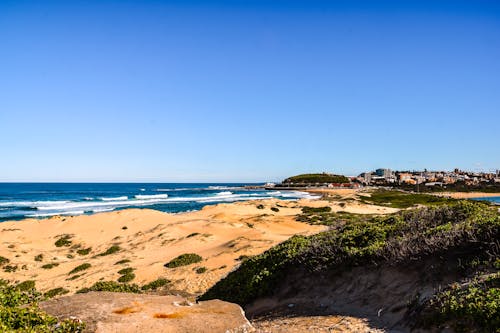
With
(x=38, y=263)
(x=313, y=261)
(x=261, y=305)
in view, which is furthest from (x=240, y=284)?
(x=38, y=263)

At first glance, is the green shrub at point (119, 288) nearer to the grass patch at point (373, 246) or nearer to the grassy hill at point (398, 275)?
the grass patch at point (373, 246)

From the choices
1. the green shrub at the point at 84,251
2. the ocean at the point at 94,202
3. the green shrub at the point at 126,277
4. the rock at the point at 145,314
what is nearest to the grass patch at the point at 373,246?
the rock at the point at 145,314

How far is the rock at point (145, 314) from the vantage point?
693 centimetres

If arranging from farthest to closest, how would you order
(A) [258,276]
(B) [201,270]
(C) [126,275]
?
(C) [126,275], (B) [201,270], (A) [258,276]

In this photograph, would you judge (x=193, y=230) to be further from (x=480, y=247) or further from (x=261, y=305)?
(x=480, y=247)

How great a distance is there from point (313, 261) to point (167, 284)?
992cm

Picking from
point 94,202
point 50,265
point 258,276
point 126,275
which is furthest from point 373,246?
→ point 94,202

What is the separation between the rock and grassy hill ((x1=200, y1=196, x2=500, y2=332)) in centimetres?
231

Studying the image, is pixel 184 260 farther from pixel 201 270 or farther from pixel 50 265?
pixel 50 265

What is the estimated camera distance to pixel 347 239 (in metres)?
11.0

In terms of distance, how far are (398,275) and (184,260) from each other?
15.0 m

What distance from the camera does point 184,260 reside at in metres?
21.2

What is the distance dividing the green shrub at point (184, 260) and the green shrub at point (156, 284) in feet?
7.44

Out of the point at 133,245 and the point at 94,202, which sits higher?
the point at 133,245
